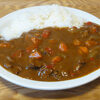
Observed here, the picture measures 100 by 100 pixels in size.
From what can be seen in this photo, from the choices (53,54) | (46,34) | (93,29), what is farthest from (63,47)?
(93,29)

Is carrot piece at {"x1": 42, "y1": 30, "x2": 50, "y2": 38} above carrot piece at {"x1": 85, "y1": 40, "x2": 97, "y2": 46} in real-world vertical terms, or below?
below

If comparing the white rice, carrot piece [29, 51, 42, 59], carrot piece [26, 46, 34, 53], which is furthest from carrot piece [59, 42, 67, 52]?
the white rice

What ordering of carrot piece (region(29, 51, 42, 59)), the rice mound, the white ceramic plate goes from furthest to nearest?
the rice mound
carrot piece (region(29, 51, 42, 59))
the white ceramic plate

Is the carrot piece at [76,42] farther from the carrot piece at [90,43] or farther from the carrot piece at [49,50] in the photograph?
the carrot piece at [49,50]

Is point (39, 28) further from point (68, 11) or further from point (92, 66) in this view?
point (92, 66)

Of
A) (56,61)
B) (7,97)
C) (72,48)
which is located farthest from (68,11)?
(7,97)

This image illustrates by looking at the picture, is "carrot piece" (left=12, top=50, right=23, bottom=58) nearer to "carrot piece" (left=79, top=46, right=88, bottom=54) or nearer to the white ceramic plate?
the white ceramic plate
